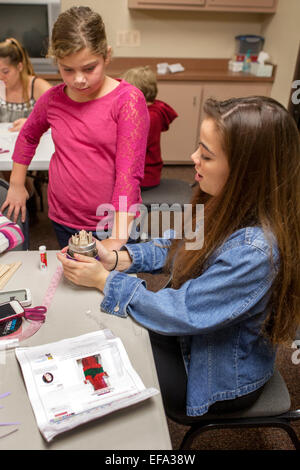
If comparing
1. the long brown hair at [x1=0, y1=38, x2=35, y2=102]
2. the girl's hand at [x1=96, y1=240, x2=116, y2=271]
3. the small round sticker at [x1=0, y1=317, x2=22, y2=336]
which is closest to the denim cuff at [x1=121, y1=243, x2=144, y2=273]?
the girl's hand at [x1=96, y1=240, x2=116, y2=271]

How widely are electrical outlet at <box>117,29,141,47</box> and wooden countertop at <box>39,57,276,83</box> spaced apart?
0.47ft

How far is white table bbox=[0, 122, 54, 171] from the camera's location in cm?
201

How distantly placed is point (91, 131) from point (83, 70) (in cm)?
19

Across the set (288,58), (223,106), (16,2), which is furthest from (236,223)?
(16,2)

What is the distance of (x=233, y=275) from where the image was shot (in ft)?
2.96

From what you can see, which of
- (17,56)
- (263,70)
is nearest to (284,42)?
(263,70)

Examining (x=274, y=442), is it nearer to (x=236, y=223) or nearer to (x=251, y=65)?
(x=236, y=223)

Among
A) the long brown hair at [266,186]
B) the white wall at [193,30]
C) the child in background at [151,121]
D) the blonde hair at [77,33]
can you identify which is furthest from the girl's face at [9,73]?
the long brown hair at [266,186]

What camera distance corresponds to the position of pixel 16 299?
3.54 feet

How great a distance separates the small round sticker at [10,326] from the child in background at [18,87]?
6.11 feet

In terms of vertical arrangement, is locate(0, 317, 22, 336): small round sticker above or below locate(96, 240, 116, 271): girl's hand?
below

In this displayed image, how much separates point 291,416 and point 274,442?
0.51m

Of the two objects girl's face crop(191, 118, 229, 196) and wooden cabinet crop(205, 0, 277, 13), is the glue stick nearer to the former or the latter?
girl's face crop(191, 118, 229, 196)

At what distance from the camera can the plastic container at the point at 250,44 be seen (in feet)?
13.1
